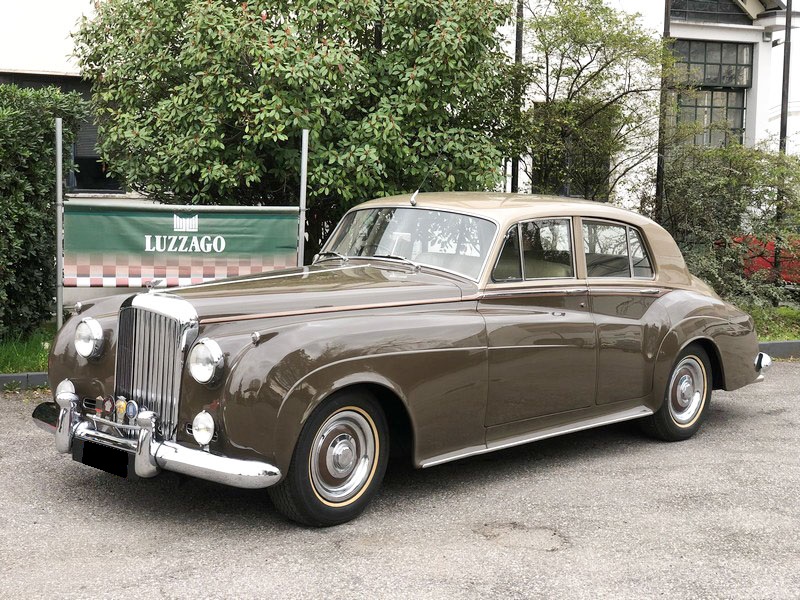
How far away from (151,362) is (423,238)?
76.2 inches

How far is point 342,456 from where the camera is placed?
473cm

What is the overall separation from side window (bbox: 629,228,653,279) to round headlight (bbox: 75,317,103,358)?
141 inches

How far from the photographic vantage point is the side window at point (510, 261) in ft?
18.4

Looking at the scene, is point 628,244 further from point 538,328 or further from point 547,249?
point 538,328

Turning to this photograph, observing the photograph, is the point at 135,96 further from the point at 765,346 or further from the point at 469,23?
the point at 765,346

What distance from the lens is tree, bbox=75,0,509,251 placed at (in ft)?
28.8

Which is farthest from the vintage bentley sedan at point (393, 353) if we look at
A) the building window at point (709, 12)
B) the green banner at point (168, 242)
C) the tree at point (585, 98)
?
the building window at point (709, 12)

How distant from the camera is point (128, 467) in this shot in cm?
460

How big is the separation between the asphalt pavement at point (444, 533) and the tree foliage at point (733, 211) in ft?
17.4

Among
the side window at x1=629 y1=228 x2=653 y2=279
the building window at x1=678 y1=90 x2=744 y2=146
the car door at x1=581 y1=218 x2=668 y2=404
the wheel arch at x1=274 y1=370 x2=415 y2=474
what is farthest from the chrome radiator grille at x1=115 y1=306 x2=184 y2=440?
the building window at x1=678 y1=90 x2=744 y2=146

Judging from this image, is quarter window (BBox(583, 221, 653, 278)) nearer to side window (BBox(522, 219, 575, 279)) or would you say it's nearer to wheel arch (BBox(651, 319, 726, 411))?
side window (BBox(522, 219, 575, 279))

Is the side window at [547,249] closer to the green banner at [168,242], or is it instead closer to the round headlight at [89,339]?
the round headlight at [89,339]

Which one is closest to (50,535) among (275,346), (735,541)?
(275,346)

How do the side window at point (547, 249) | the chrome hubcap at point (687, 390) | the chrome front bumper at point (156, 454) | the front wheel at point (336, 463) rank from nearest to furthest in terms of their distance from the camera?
1. the chrome front bumper at point (156, 454)
2. the front wheel at point (336, 463)
3. the side window at point (547, 249)
4. the chrome hubcap at point (687, 390)
